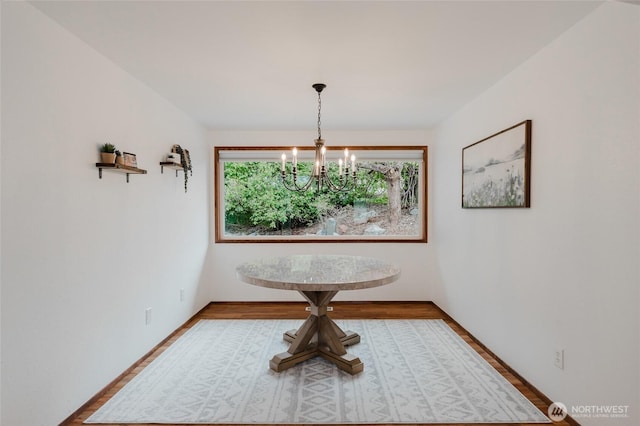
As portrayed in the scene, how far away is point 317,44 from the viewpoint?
200 centimetres

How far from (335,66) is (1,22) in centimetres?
174

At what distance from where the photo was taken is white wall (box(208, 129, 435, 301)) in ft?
14.0

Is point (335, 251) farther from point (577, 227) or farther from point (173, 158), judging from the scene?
point (577, 227)

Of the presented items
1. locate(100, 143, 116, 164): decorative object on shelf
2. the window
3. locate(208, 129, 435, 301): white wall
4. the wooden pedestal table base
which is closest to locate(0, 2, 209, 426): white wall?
locate(100, 143, 116, 164): decorative object on shelf

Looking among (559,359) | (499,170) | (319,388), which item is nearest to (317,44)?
(499,170)

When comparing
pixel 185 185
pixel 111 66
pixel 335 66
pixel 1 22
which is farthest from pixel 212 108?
pixel 1 22

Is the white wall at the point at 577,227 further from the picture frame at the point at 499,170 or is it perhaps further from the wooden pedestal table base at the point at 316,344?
the wooden pedestal table base at the point at 316,344

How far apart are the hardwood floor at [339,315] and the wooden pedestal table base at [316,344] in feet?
3.34

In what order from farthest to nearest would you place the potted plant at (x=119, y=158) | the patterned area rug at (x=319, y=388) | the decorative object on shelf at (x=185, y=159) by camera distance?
the decorative object on shelf at (x=185, y=159)
the potted plant at (x=119, y=158)
the patterned area rug at (x=319, y=388)

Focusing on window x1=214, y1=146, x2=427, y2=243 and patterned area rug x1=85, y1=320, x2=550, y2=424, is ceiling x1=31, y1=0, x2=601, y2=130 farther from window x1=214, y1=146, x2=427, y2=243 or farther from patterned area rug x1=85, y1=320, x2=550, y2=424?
patterned area rug x1=85, y1=320, x2=550, y2=424

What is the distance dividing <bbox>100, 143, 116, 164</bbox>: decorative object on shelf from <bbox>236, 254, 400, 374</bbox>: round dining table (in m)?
1.10

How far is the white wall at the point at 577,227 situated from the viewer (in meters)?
1.53

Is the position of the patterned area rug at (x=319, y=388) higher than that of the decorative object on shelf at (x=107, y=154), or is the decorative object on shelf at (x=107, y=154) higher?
the decorative object on shelf at (x=107, y=154)

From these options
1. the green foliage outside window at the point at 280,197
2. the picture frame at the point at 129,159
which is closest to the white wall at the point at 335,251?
the green foliage outside window at the point at 280,197
